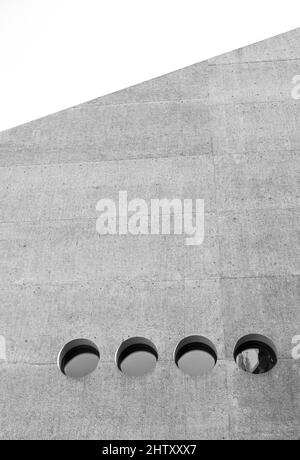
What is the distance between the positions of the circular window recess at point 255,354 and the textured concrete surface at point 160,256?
0.46 feet

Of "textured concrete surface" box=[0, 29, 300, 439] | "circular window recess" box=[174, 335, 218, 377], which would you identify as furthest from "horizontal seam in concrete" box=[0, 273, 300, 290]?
"circular window recess" box=[174, 335, 218, 377]

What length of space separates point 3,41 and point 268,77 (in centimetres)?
539

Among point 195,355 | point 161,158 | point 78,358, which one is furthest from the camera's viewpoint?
point 161,158

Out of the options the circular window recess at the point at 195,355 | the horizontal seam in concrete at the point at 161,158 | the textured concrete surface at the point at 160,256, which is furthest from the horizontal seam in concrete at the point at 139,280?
the horizontal seam in concrete at the point at 161,158

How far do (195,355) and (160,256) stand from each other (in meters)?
1.85

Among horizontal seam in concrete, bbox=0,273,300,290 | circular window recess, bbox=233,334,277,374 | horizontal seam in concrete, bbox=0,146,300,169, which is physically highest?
horizontal seam in concrete, bbox=0,146,300,169

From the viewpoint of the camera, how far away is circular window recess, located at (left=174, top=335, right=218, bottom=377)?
9.01 meters

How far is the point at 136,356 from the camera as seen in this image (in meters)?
9.31

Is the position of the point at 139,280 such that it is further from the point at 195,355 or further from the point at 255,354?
the point at 255,354

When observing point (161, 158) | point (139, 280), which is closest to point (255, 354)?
point (139, 280)

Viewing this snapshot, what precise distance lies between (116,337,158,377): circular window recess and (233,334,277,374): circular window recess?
1.39 m

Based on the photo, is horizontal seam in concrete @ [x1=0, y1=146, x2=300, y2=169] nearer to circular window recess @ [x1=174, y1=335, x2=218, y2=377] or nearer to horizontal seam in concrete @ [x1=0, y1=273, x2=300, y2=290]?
horizontal seam in concrete @ [x1=0, y1=273, x2=300, y2=290]

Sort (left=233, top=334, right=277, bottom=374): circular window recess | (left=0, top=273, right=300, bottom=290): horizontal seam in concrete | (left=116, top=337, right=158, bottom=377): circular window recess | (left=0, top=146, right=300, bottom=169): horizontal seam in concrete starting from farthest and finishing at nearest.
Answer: (left=0, top=146, right=300, bottom=169): horizontal seam in concrete < (left=0, top=273, right=300, bottom=290): horizontal seam in concrete < (left=116, top=337, right=158, bottom=377): circular window recess < (left=233, top=334, right=277, bottom=374): circular window recess
